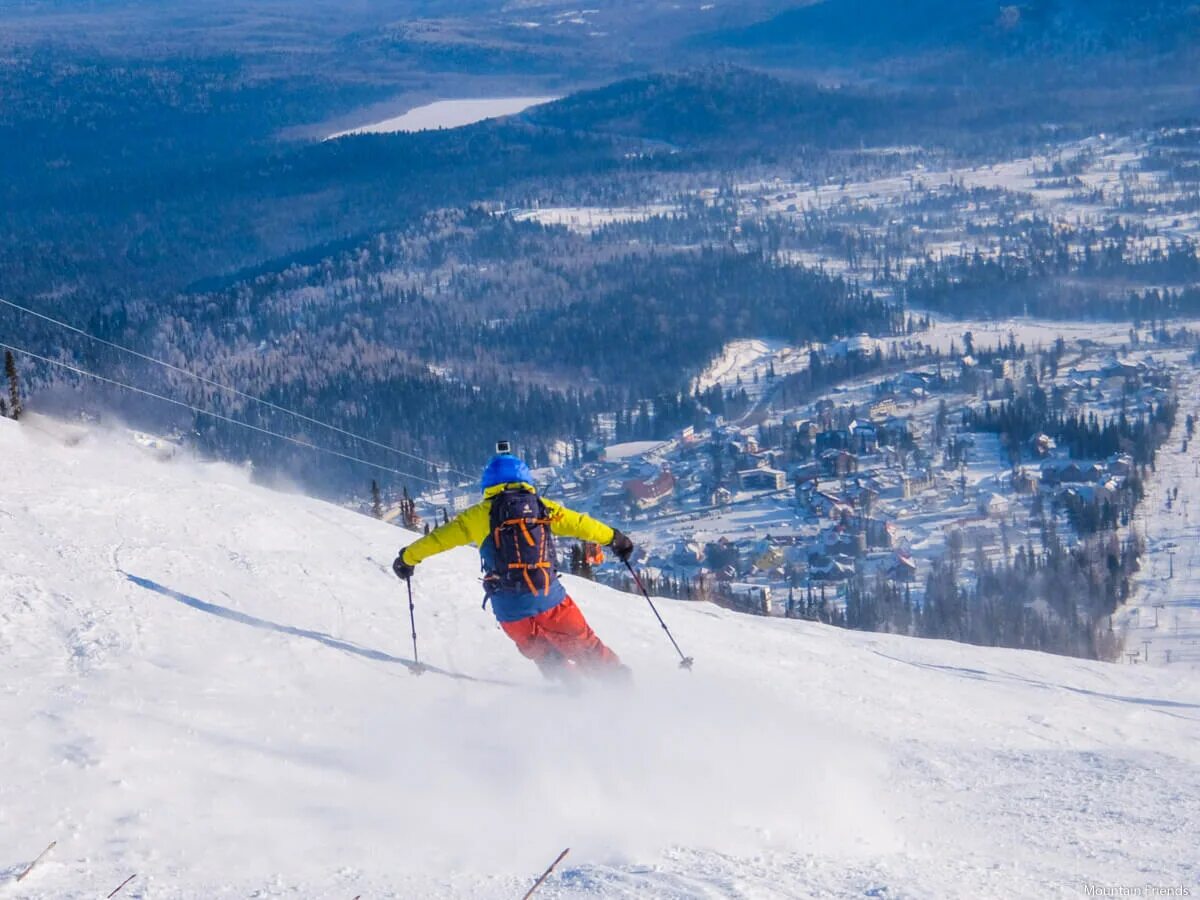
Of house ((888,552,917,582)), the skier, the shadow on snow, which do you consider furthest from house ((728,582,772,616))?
the skier

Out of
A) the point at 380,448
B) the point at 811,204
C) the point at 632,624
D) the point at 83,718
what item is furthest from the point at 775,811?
the point at 811,204

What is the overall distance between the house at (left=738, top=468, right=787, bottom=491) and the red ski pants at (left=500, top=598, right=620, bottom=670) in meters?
47.7

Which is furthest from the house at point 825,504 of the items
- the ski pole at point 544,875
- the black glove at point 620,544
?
the ski pole at point 544,875

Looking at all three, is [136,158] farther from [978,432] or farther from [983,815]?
[983,815]

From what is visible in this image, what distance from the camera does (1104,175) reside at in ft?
418

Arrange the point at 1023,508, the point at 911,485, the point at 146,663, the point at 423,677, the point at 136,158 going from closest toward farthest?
the point at 146,663
the point at 423,677
the point at 1023,508
the point at 911,485
the point at 136,158

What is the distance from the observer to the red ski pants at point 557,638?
8008 mm

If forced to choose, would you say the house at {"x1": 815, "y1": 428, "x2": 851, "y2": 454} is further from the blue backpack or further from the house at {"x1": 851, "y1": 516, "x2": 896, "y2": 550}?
the blue backpack

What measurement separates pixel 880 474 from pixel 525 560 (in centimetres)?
4924

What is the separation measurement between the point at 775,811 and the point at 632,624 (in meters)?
4.74

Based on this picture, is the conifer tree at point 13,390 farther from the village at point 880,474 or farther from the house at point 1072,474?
the house at point 1072,474

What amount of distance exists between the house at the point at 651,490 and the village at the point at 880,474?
84 millimetres

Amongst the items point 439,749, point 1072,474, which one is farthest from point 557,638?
point 1072,474

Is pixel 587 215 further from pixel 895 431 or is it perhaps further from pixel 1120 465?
pixel 1120 465
